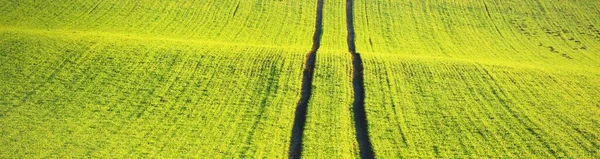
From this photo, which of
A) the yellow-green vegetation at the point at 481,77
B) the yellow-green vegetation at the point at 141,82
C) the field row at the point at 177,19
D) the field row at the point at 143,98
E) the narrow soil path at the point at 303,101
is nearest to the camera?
the field row at the point at 143,98

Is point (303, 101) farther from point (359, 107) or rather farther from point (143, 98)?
point (143, 98)

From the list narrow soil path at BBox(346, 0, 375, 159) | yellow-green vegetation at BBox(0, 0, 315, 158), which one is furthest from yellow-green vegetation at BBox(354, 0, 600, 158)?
yellow-green vegetation at BBox(0, 0, 315, 158)

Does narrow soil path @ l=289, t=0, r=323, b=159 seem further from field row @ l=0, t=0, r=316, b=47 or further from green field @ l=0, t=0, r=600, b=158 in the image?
field row @ l=0, t=0, r=316, b=47

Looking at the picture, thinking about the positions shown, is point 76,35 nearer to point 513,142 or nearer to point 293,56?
point 293,56

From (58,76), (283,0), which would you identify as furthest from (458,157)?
(283,0)

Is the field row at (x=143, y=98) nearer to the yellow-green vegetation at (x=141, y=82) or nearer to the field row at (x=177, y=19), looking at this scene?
the yellow-green vegetation at (x=141, y=82)

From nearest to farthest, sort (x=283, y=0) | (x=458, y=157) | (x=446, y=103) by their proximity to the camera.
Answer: (x=458, y=157) → (x=446, y=103) → (x=283, y=0)

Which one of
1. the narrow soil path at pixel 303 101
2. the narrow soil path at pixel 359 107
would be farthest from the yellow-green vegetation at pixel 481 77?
the narrow soil path at pixel 303 101
